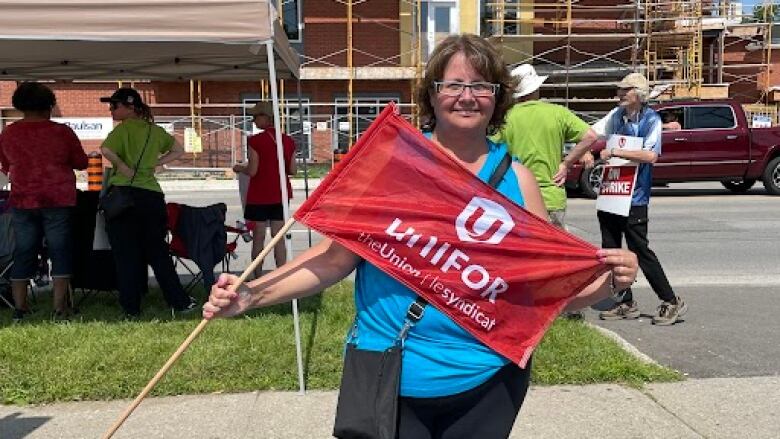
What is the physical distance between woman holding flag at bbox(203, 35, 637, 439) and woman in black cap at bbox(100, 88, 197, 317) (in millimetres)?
4273

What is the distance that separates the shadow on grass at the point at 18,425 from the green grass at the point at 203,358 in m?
0.22

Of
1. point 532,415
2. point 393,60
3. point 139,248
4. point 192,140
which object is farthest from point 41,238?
point 393,60

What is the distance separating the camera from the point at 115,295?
289 inches

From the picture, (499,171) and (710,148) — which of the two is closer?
(499,171)

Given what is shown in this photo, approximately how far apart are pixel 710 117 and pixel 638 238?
36.4ft

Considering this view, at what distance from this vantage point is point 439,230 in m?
2.28

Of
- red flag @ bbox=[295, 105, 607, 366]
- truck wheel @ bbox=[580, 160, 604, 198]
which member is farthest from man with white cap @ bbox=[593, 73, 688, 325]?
truck wheel @ bbox=[580, 160, 604, 198]

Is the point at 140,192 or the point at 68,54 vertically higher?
the point at 68,54

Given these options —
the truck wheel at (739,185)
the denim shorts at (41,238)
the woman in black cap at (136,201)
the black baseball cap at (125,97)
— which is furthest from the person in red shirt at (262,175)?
the truck wheel at (739,185)

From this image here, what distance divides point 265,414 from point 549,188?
273cm

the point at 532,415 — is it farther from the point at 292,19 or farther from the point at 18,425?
the point at 292,19

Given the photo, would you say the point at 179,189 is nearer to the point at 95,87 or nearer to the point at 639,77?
the point at 95,87

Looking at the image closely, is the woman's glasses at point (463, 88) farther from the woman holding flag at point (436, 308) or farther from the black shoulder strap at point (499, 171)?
the black shoulder strap at point (499, 171)

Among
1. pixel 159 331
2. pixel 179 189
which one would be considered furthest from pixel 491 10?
pixel 159 331
